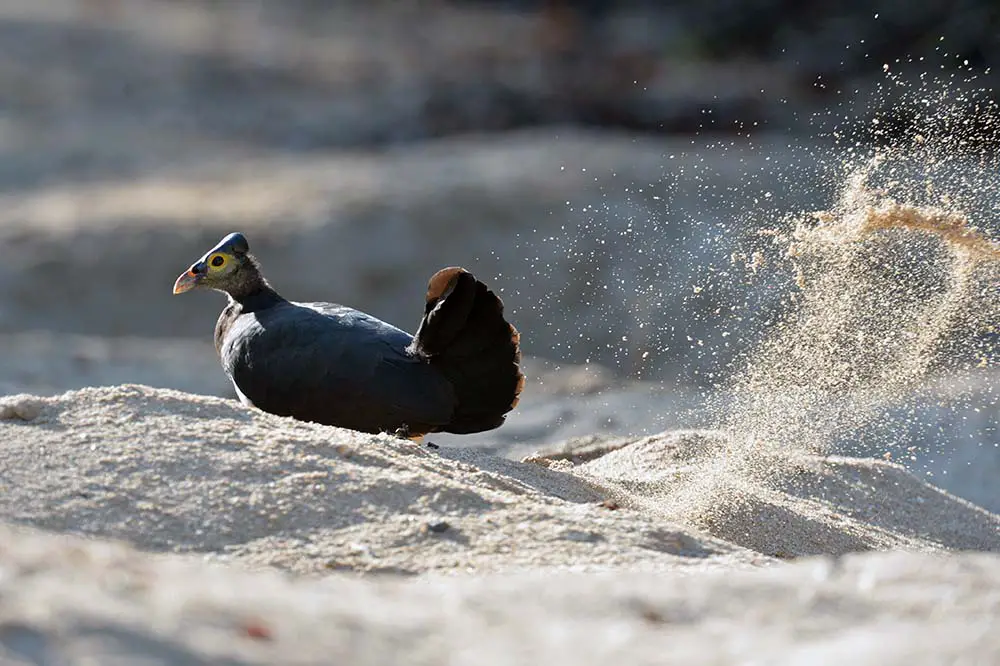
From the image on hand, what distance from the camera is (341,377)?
483 cm

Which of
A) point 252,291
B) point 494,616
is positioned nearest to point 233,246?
point 252,291

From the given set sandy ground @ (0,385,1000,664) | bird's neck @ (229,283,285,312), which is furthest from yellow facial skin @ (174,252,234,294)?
sandy ground @ (0,385,1000,664)

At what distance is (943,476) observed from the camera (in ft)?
20.7

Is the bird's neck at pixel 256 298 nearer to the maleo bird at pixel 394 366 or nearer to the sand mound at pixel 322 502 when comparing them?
the maleo bird at pixel 394 366

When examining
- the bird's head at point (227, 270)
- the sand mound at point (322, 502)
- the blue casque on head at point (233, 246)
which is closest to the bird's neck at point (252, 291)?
the bird's head at point (227, 270)

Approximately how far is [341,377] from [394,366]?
A: 0.65 feet

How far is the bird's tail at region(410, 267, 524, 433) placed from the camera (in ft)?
16.0

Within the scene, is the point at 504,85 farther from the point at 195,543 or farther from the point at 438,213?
the point at 195,543

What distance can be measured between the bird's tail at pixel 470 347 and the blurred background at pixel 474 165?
1342mm

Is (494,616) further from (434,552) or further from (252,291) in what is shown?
(252,291)

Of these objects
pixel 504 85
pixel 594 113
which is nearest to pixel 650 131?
pixel 594 113

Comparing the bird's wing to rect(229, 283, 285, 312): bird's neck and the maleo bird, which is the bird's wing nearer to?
the maleo bird

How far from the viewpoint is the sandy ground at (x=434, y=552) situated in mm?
1986

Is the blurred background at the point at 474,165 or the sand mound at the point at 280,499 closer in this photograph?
the sand mound at the point at 280,499
